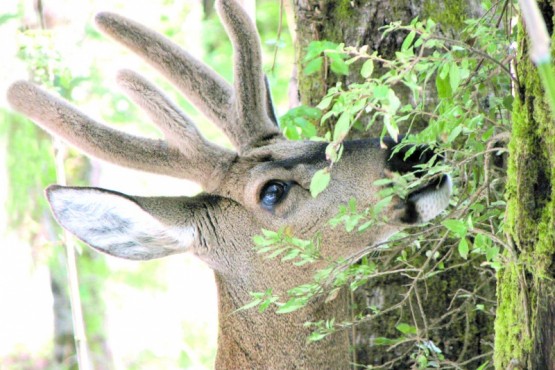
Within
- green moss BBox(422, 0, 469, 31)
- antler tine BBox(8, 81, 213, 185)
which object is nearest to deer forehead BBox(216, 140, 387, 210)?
antler tine BBox(8, 81, 213, 185)

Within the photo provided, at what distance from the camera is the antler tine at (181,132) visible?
472 cm

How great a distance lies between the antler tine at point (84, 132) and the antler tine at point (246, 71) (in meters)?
0.45

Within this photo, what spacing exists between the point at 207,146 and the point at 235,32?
Answer: 0.65 metres

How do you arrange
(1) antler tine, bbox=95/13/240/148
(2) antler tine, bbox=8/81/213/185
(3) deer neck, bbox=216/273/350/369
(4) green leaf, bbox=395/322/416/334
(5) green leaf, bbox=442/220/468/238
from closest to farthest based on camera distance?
(5) green leaf, bbox=442/220/468/238 → (4) green leaf, bbox=395/322/416/334 → (3) deer neck, bbox=216/273/350/369 → (2) antler tine, bbox=8/81/213/185 → (1) antler tine, bbox=95/13/240/148

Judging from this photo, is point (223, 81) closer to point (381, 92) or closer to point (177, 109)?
point (177, 109)

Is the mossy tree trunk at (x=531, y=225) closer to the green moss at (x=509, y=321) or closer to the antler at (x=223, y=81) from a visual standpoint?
the green moss at (x=509, y=321)

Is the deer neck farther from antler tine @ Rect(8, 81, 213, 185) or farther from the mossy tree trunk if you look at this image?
the mossy tree trunk

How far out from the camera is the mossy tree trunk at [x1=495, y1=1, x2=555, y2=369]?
271 centimetres

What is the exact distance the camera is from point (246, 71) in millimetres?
4906

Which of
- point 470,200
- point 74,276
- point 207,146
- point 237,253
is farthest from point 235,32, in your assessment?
point 74,276

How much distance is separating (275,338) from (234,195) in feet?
2.48

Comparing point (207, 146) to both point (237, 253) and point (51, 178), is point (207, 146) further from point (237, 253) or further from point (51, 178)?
point (51, 178)

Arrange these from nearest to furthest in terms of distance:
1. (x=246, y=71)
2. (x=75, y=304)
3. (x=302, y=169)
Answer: (x=302, y=169) < (x=246, y=71) < (x=75, y=304)

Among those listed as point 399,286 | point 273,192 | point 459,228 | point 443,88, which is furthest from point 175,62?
point 459,228
